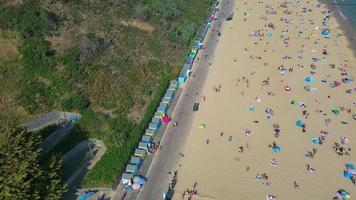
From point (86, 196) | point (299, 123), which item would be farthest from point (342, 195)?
point (86, 196)

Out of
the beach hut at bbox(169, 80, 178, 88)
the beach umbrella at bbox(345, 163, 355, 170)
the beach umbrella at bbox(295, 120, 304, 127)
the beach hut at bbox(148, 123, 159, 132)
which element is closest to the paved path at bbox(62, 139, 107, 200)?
the beach hut at bbox(148, 123, 159, 132)

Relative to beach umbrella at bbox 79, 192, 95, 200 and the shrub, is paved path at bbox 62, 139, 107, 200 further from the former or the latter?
the shrub

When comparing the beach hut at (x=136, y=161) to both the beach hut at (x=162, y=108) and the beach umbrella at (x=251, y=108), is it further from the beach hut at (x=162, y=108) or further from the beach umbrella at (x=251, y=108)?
the beach umbrella at (x=251, y=108)

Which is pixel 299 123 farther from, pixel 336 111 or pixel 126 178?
pixel 126 178

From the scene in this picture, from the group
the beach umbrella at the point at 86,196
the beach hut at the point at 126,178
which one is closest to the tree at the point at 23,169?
the beach umbrella at the point at 86,196

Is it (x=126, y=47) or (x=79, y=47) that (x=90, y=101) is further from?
(x=126, y=47)
